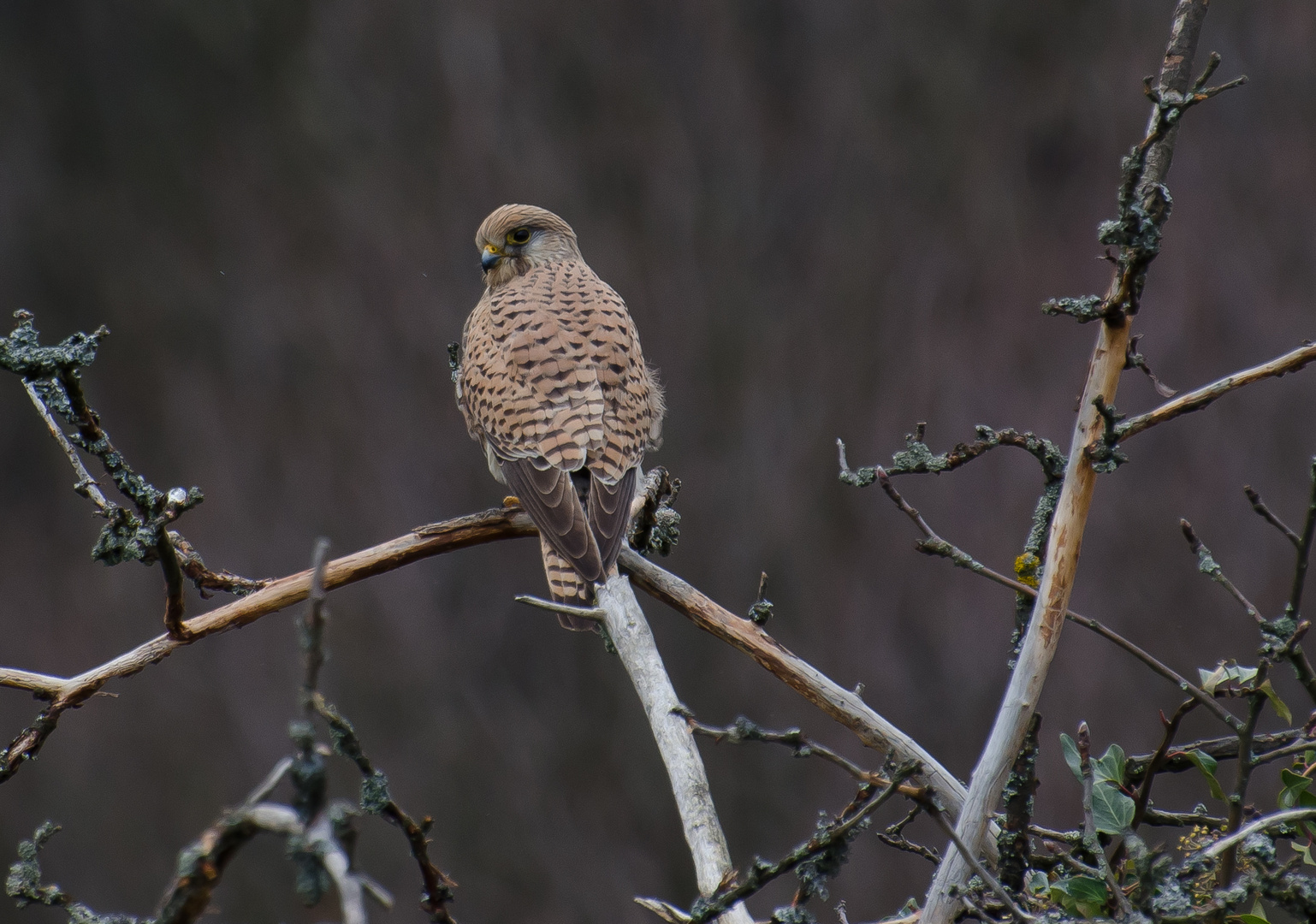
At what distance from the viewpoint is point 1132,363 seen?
0.93 meters

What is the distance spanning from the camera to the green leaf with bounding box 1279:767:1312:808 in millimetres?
887

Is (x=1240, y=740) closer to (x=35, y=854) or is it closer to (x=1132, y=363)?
(x=1132, y=363)

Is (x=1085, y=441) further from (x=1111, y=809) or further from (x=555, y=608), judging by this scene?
(x=555, y=608)

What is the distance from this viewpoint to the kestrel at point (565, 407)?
1697 millimetres

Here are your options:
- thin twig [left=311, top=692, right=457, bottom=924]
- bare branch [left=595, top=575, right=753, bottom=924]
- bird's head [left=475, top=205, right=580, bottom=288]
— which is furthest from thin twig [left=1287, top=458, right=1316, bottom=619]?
bird's head [left=475, top=205, right=580, bottom=288]

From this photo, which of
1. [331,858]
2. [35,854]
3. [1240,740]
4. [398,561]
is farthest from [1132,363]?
[35,854]

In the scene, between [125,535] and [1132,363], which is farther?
[125,535]

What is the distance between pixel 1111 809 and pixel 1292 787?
144mm

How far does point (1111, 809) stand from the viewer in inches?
35.6

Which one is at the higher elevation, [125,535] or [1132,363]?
[1132,363]

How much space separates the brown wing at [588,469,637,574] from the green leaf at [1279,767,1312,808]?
0.87 meters

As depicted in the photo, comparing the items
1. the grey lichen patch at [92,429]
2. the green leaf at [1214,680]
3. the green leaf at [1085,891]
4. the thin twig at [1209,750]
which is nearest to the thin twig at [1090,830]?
the green leaf at [1085,891]

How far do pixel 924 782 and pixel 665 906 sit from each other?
28cm

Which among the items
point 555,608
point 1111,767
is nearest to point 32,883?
point 555,608
